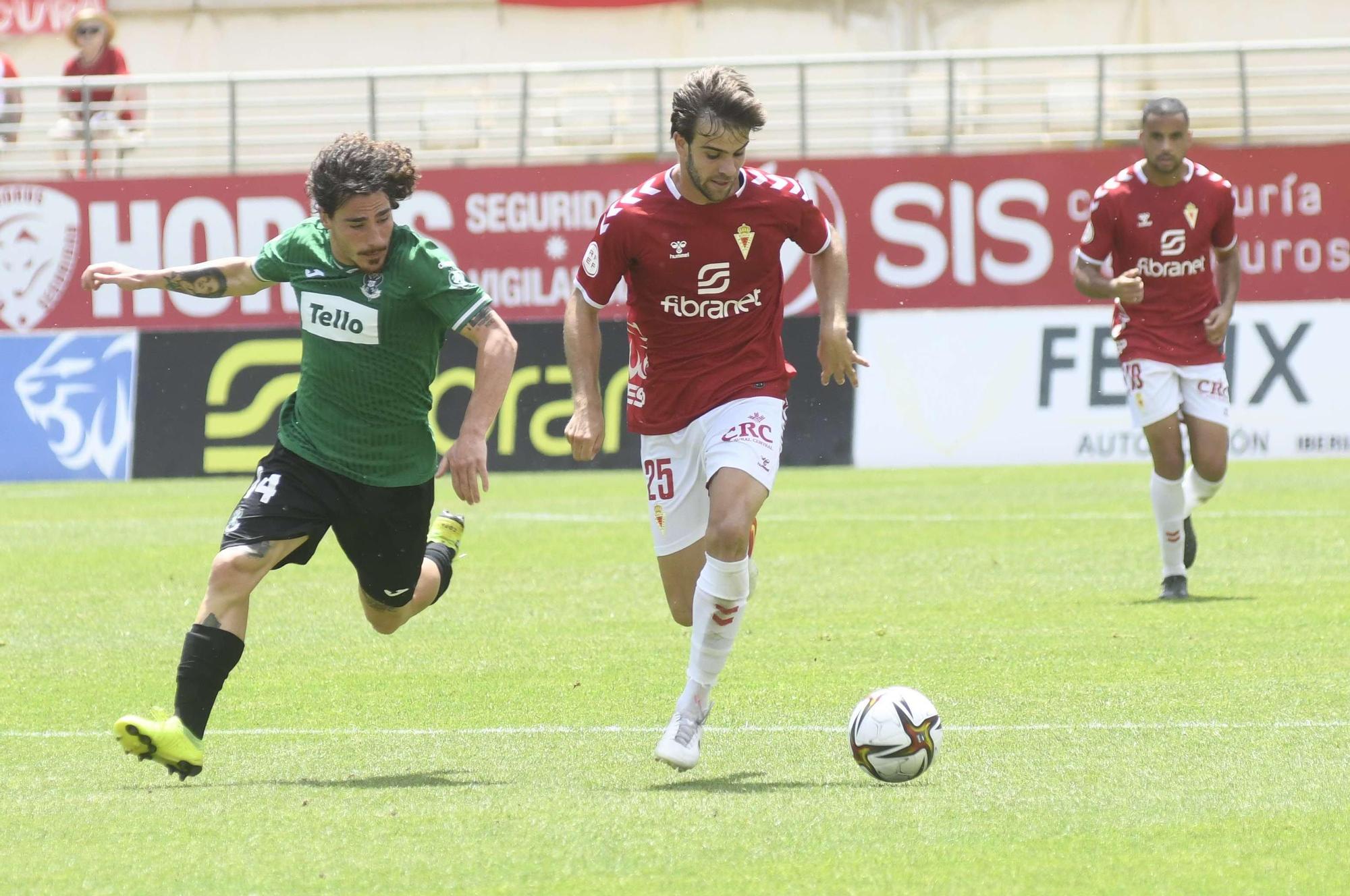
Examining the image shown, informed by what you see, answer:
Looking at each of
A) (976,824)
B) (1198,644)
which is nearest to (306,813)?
(976,824)

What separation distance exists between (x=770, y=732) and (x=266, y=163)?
60.8 ft

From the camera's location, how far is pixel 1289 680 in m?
7.82

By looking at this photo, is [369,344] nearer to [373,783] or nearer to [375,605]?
[375,605]

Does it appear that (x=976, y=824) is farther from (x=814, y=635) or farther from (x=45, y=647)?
(x=45, y=647)

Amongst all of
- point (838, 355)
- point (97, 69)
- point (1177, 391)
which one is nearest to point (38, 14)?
point (97, 69)

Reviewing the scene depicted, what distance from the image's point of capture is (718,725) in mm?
7266

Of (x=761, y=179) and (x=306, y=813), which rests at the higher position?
(x=761, y=179)

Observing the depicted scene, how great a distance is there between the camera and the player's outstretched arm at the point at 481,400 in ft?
20.7

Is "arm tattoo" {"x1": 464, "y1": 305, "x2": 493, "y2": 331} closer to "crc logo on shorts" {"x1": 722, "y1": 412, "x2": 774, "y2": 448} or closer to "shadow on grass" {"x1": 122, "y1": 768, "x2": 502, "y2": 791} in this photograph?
"crc logo on shorts" {"x1": 722, "y1": 412, "x2": 774, "y2": 448}

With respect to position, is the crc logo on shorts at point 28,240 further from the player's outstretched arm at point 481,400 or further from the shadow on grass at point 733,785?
the shadow on grass at point 733,785

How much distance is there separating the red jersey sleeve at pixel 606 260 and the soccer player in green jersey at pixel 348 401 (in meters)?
0.48

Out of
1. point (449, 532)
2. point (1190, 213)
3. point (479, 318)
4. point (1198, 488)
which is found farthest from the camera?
point (1198, 488)

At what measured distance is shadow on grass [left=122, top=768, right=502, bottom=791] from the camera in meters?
6.18

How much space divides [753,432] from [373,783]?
175 centimetres
